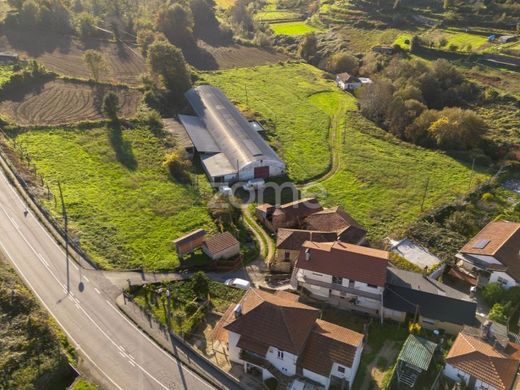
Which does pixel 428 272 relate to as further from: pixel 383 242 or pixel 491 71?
pixel 491 71

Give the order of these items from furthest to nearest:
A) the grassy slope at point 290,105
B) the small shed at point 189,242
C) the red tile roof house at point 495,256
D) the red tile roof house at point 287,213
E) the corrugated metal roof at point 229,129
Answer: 1. the grassy slope at point 290,105
2. the corrugated metal roof at point 229,129
3. the red tile roof house at point 287,213
4. the small shed at point 189,242
5. the red tile roof house at point 495,256

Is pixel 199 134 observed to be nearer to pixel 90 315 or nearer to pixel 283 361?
pixel 90 315

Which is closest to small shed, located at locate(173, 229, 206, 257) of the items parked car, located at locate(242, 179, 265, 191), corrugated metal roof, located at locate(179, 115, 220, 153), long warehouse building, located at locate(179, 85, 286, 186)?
parked car, located at locate(242, 179, 265, 191)

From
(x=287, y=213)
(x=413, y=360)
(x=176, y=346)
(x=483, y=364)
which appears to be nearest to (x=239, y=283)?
(x=176, y=346)

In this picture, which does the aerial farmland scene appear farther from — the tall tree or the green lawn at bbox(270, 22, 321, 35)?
the green lawn at bbox(270, 22, 321, 35)

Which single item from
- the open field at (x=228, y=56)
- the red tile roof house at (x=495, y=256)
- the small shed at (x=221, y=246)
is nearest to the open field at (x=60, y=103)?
the open field at (x=228, y=56)

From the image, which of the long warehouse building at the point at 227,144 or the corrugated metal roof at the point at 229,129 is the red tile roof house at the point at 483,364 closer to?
the long warehouse building at the point at 227,144
